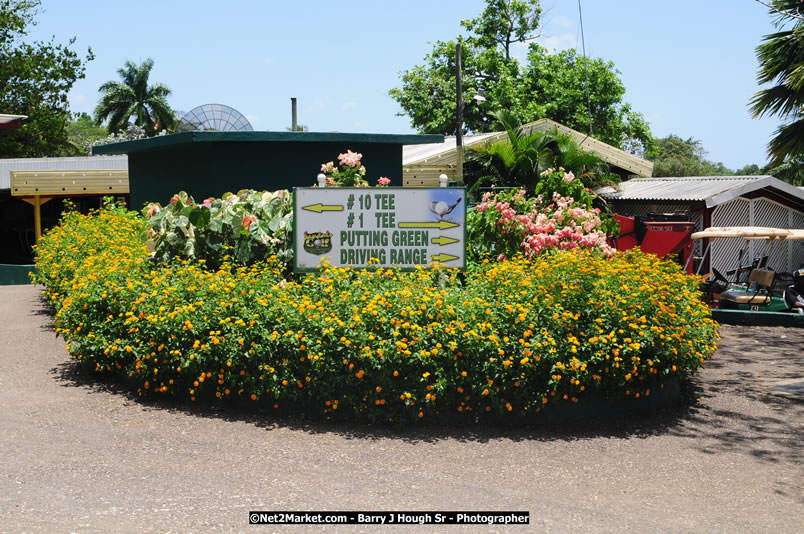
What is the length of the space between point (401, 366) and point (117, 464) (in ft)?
8.12

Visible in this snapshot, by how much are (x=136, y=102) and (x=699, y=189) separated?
4518 centimetres

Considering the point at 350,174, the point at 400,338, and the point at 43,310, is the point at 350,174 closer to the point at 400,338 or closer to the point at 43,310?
the point at 400,338

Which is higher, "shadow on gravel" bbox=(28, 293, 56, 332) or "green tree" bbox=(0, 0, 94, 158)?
"green tree" bbox=(0, 0, 94, 158)

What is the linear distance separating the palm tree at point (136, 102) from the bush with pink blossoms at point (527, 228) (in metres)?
47.4

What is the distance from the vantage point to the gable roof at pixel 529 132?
69.0 ft

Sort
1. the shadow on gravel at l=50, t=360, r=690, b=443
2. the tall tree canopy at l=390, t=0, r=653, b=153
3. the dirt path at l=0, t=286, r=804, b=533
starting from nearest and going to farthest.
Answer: the dirt path at l=0, t=286, r=804, b=533, the shadow on gravel at l=50, t=360, r=690, b=443, the tall tree canopy at l=390, t=0, r=653, b=153

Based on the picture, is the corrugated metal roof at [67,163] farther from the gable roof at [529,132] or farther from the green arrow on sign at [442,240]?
the green arrow on sign at [442,240]

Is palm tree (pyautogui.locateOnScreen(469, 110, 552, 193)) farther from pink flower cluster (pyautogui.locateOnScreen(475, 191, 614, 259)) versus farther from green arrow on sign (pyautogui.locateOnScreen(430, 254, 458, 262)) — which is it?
green arrow on sign (pyautogui.locateOnScreen(430, 254, 458, 262))

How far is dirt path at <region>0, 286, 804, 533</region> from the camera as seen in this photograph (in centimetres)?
522

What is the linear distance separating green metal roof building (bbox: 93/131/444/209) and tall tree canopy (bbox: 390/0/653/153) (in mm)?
25814

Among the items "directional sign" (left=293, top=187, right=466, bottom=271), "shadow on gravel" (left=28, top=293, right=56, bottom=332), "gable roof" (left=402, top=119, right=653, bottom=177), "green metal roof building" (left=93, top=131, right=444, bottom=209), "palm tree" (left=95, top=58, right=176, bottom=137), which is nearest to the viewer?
"directional sign" (left=293, top=187, right=466, bottom=271)

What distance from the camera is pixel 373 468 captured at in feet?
20.1

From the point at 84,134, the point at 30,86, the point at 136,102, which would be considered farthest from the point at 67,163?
the point at 84,134

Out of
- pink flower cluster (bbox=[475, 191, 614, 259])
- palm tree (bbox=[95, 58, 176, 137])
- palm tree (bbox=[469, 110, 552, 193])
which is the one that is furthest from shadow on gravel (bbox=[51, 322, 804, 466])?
palm tree (bbox=[95, 58, 176, 137])
